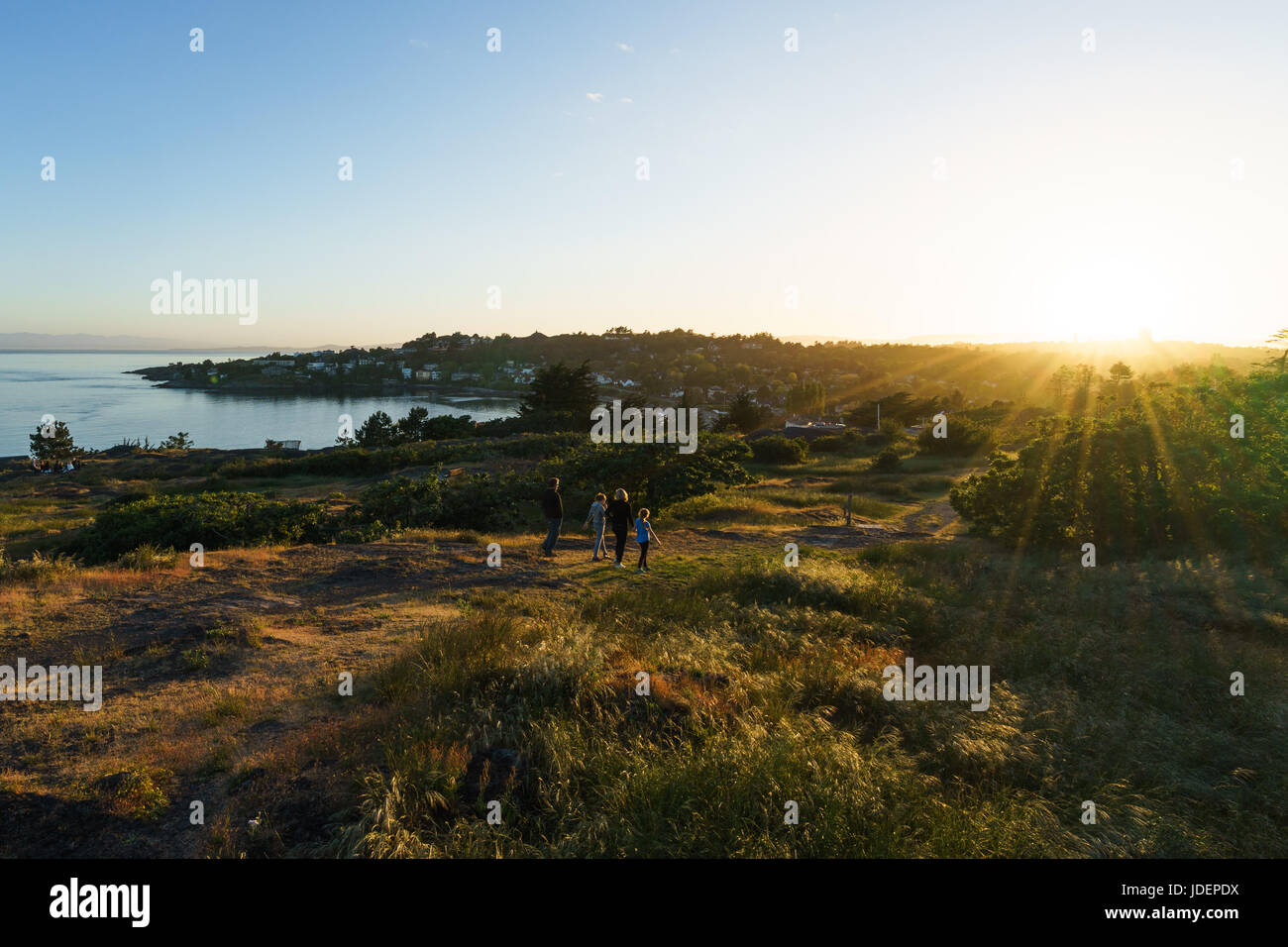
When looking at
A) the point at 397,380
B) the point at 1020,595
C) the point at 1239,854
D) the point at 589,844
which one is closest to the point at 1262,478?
the point at 1020,595

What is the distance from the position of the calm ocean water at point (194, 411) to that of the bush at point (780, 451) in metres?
69.4

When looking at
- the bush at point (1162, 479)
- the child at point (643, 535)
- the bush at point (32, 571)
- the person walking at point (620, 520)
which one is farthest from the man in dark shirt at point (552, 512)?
the bush at point (1162, 479)

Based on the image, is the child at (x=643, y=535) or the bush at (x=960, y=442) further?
the bush at (x=960, y=442)

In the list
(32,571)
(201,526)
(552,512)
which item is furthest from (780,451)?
(32,571)

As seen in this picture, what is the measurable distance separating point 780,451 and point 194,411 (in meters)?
132

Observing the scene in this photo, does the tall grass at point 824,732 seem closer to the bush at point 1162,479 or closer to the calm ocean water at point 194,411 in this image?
the bush at point 1162,479

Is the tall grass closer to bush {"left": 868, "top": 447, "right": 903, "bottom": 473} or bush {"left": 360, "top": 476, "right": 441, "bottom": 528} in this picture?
bush {"left": 360, "top": 476, "right": 441, "bottom": 528}

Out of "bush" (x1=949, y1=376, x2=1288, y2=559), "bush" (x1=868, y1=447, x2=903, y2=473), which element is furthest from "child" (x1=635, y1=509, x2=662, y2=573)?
"bush" (x1=868, y1=447, x2=903, y2=473)

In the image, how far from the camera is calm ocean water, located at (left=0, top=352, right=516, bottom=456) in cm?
9744

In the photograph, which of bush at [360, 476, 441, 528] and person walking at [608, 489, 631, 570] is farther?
bush at [360, 476, 441, 528]

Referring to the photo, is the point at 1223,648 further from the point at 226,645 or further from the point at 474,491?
the point at 474,491

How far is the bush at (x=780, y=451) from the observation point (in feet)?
156

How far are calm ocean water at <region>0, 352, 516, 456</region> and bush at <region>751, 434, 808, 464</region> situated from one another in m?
69.4
